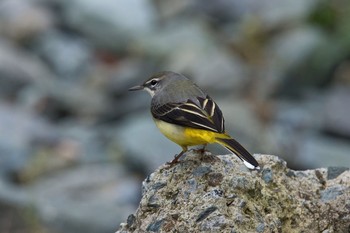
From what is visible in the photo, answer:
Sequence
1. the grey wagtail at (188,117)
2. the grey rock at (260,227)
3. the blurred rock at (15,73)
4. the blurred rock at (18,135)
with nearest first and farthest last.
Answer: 1. the grey rock at (260,227)
2. the grey wagtail at (188,117)
3. the blurred rock at (18,135)
4. the blurred rock at (15,73)

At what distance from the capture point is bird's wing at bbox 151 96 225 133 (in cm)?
756

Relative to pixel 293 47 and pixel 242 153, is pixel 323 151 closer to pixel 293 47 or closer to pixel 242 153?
pixel 293 47

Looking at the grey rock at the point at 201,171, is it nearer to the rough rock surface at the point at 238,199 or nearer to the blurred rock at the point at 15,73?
the rough rock surface at the point at 238,199

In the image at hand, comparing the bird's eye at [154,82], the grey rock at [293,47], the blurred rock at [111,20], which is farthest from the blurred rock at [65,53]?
the bird's eye at [154,82]

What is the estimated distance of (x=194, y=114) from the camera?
7766 mm

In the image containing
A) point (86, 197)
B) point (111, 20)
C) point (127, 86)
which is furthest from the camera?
point (111, 20)

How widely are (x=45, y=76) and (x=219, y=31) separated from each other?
485 cm

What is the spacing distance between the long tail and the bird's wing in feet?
0.47

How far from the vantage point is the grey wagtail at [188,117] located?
295 inches

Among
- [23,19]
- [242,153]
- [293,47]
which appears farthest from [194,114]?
Answer: [23,19]

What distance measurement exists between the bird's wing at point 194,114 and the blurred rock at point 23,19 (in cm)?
1720

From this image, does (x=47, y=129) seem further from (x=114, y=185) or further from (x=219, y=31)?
A: (x=219, y=31)

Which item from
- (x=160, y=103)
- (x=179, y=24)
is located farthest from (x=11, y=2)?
(x=160, y=103)

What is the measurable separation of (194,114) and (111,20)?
60.9ft
